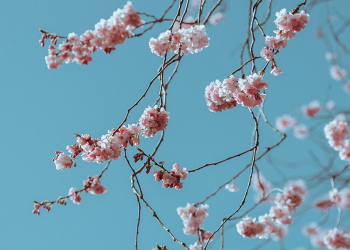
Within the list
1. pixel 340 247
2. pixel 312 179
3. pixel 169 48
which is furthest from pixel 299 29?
pixel 340 247

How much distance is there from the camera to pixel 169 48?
213 cm

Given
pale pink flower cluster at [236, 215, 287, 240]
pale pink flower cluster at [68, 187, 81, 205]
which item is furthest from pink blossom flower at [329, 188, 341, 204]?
pale pink flower cluster at [68, 187, 81, 205]

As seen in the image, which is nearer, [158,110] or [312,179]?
[158,110]

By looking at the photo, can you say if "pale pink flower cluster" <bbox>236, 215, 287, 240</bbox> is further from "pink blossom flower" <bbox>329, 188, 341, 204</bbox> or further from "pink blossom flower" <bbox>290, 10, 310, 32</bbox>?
"pink blossom flower" <bbox>290, 10, 310, 32</bbox>

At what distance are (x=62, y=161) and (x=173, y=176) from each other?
0.70 m

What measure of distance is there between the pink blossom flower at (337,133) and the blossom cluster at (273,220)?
2.35 feet

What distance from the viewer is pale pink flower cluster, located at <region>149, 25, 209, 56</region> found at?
2.06m

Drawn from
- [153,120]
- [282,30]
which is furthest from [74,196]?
[282,30]

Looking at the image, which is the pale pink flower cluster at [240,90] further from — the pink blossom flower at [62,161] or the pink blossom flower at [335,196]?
the pink blossom flower at [335,196]

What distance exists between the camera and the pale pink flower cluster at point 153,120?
6.63 feet

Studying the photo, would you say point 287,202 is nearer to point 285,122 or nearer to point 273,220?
point 273,220

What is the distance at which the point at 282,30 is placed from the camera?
2115 mm

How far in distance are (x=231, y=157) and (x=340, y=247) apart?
259 centimetres

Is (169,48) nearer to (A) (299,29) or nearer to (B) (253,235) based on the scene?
(A) (299,29)
